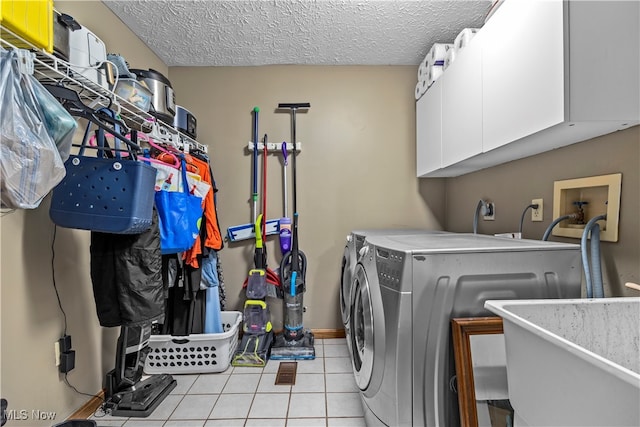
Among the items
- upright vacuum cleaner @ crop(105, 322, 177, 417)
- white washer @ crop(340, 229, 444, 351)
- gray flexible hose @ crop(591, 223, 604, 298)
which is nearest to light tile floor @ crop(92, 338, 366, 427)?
upright vacuum cleaner @ crop(105, 322, 177, 417)

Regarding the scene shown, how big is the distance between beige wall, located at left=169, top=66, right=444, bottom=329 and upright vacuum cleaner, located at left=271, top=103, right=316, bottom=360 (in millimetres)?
212

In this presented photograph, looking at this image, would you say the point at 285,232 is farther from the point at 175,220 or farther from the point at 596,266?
the point at 596,266

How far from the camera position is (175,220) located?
173 centimetres

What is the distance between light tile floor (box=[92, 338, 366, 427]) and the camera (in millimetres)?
1635

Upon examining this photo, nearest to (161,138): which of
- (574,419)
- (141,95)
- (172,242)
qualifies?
(141,95)

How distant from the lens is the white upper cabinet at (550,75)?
964 mm

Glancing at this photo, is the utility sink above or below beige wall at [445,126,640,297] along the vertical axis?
below

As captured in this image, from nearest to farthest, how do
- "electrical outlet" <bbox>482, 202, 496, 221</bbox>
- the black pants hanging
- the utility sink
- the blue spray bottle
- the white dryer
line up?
the utility sink < the white dryer < the black pants hanging < "electrical outlet" <bbox>482, 202, 496, 221</bbox> < the blue spray bottle

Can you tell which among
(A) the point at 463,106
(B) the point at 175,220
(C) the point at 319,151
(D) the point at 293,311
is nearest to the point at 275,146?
(C) the point at 319,151

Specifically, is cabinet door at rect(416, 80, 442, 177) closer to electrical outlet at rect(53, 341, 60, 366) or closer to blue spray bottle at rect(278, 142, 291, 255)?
blue spray bottle at rect(278, 142, 291, 255)

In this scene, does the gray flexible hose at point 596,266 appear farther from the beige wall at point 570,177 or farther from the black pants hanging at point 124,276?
the black pants hanging at point 124,276

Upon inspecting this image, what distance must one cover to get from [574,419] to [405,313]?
1.95ft

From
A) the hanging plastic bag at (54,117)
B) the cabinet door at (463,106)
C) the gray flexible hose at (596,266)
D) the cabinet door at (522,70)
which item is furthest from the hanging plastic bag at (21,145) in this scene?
the gray flexible hose at (596,266)

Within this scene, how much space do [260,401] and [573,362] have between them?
66.1 inches
